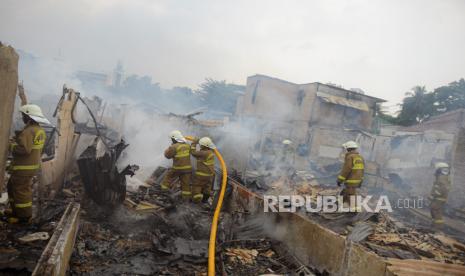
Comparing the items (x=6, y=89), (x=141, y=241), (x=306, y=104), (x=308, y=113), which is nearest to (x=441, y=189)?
(x=141, y=241)

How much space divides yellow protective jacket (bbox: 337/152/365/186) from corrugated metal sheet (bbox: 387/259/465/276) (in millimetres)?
3311

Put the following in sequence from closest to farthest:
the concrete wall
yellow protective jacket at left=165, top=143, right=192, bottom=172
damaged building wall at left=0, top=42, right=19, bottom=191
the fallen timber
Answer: damaged building wall at left=0, top=42, right=19, bottom=191 → the fallen timber → the concrete wall → yellow protective jacket at left=165, top=143, right=192, bottom=172

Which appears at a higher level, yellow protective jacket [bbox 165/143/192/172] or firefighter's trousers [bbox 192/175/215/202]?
yellow protective jacket [bbox 165/143/192/172]

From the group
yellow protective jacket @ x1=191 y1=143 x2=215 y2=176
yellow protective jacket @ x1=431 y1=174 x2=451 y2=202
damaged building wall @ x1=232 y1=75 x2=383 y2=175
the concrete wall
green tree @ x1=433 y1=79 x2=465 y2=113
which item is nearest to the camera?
the concrete wall

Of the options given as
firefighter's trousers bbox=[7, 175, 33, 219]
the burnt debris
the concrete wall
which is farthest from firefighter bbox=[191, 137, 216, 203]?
firefighter's trousers bbox=[7, 175, 33, 219]

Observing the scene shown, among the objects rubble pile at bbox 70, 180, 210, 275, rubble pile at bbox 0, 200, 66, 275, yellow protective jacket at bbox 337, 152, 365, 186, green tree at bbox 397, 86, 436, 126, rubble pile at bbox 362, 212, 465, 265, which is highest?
green tree at bbox 397, 86, 436, 126

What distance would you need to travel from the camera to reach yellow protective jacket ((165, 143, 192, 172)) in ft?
22.2

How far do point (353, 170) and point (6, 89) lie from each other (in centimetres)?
658

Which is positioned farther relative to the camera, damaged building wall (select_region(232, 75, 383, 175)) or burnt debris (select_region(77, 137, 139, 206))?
damaged building wall (select_region(232, 75, 383, 175))

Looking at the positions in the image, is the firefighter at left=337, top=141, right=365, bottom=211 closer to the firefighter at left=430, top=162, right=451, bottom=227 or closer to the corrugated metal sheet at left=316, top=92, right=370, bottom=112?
the firefighter at left=430, top=162, right=451, bottom=227

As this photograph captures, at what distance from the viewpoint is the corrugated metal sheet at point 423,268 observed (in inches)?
135

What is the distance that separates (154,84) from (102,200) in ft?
125

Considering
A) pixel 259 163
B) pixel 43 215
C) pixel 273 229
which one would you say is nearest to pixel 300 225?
pixel 273 229

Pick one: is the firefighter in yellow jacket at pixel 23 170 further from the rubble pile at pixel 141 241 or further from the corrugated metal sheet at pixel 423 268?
the corrugated metal sheet at pixel 423 268
